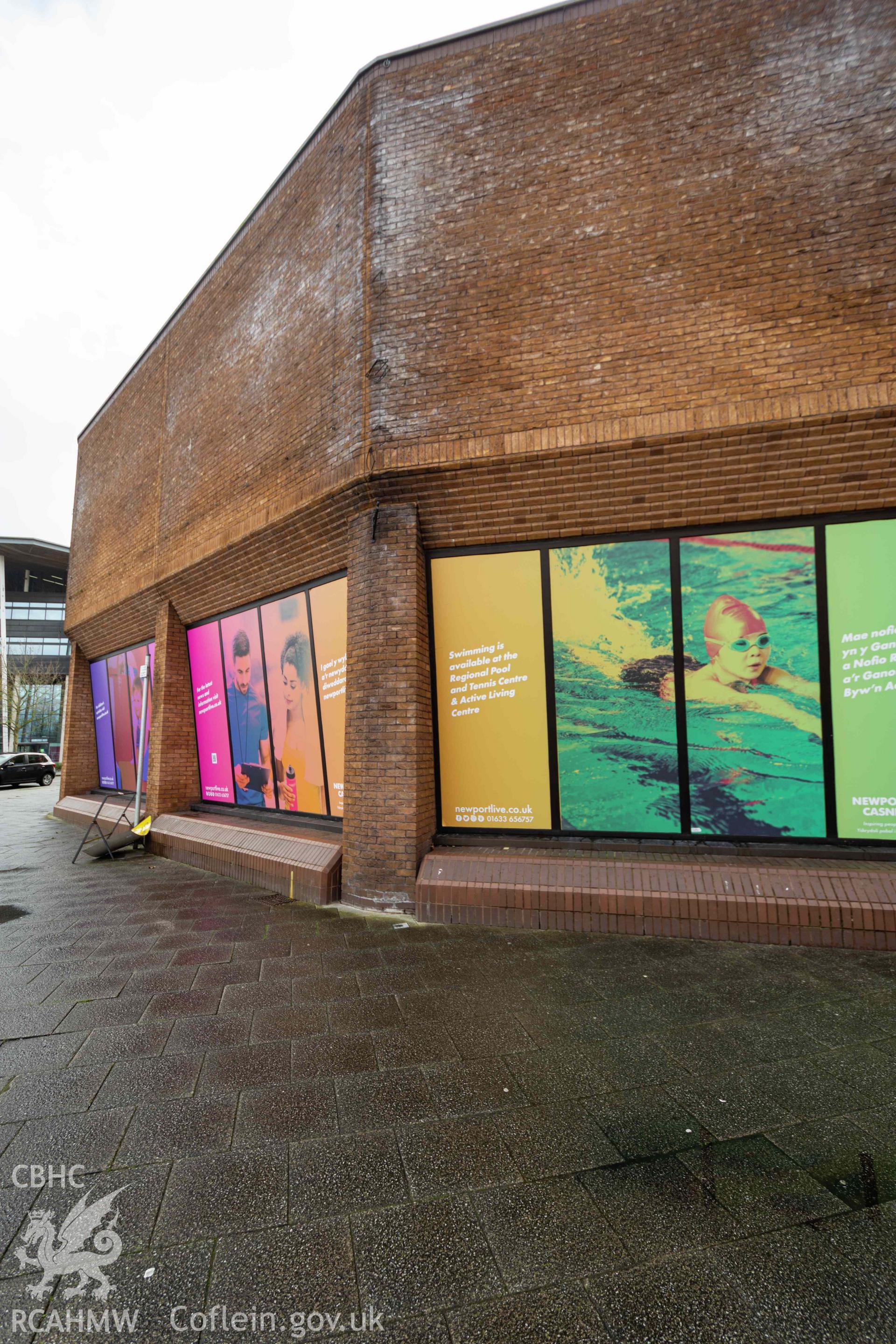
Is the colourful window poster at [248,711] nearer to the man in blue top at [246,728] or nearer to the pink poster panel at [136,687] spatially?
the man in blue top at [246,728]

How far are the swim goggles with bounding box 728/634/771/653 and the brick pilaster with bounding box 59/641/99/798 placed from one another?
1420 centimetres

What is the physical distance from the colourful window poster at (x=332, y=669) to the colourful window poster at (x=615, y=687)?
2.61 m

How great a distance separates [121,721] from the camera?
12.8 metres

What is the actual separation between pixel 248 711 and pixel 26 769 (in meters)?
21.9

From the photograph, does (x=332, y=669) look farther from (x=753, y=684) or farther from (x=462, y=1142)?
(x=462, y=1142)

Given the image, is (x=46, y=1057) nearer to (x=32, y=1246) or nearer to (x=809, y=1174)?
(x=32, y=1246)

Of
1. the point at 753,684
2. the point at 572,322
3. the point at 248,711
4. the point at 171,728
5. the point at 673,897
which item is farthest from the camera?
the point at 171,728

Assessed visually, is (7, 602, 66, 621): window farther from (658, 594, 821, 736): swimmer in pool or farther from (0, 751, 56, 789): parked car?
(658, 594, 821, 736): swimmer in pool

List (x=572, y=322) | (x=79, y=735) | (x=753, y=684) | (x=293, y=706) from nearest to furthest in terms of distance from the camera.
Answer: (x=753, y=684) < (x=572, y=322) < (x=293, y=706) < (x=79, y=735)

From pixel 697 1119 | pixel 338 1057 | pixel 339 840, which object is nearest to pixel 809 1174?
pixel 697 1119

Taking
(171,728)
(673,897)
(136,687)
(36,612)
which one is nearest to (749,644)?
(673,897)

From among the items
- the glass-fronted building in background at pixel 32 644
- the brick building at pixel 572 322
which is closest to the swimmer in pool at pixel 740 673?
the brick building at pixel 572 322

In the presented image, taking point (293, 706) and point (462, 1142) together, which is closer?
point (462, 1142)

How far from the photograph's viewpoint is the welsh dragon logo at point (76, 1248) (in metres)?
1.81
